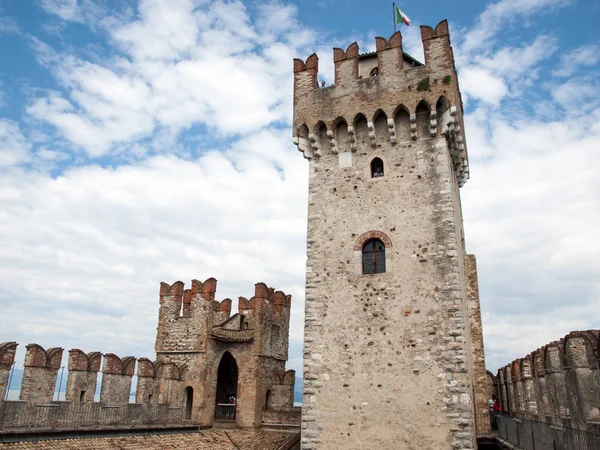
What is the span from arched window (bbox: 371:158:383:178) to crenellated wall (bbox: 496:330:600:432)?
5.98 metres

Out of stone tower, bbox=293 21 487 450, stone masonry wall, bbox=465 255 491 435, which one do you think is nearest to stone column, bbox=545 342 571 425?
stone tower, bbox=293 21 487 450

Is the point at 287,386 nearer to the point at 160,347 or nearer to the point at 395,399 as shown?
the point at 160,347

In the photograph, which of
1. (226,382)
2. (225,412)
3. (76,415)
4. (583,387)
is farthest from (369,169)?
(226,382)

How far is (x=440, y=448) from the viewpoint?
1142 cm

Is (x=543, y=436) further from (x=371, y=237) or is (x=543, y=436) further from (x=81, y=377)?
(x=81, y=377)

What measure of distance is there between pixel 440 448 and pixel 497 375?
683 centimetres

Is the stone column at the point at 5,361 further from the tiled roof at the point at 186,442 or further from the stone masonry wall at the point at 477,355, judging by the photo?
the stone masonry wall at the point at 477,355

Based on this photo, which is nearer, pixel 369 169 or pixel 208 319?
pixel 369 169

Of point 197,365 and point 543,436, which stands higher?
point 197,365

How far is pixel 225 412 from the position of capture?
21078 mm

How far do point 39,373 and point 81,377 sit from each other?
159 centimetres

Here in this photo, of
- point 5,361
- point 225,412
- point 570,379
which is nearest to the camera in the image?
point 570,379

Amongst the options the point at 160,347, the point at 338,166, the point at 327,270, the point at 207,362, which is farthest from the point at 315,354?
the point at 160,347

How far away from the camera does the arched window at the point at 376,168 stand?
14.2m
